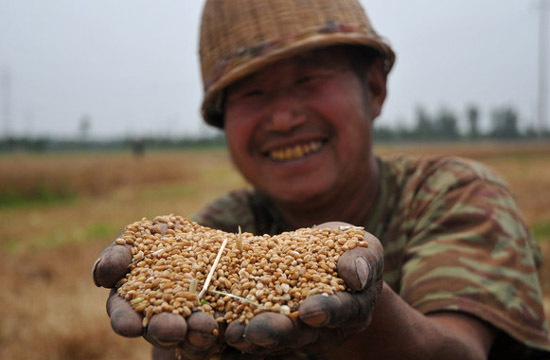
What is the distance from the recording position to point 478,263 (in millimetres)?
2008

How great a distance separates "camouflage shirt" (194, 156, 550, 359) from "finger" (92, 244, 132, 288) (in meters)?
1.15

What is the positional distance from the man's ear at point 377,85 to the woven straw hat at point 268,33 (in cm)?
8

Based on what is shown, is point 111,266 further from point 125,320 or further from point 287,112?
point 287,112

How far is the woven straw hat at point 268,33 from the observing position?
7.45 feet

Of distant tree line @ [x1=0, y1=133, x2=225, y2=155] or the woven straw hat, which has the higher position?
the woven straw hat

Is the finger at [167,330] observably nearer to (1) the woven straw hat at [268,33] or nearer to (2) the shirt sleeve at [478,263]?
(2) the shirt sleeve at [478,263]

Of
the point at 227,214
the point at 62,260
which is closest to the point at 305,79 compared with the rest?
the point at 227,214

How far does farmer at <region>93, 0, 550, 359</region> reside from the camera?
188cm

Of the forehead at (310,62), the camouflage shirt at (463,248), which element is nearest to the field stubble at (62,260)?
the camouflage shirt at (463,248)

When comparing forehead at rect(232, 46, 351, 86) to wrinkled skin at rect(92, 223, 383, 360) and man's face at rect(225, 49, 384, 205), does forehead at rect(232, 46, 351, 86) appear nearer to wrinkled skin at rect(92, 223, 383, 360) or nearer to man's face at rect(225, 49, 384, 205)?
man's face at rect(225, 49, 384, 205)

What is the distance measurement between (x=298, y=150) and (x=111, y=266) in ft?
4.07

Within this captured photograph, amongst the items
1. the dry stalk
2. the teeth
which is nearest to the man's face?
the teeth

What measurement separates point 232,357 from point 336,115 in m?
1.33

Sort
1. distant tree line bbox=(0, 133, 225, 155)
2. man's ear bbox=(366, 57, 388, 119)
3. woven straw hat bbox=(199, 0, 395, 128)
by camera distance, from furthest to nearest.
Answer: distant tree line bbox=(0, 133, 225, 155) → man's ear bbox=(366, 57, 388, 119) → woven straw hat bbox=(199, 0, 395, 128)
